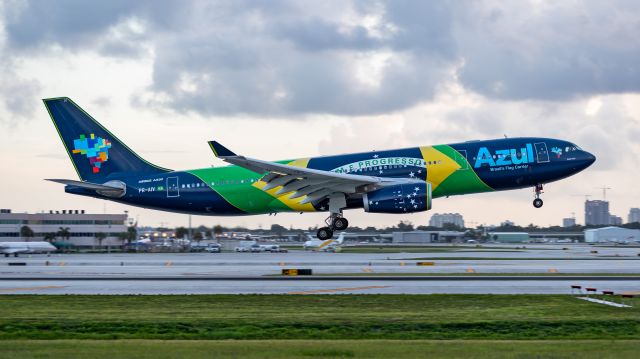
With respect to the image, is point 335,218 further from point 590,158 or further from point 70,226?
point 70,226

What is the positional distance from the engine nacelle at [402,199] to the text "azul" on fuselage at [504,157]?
137 inches

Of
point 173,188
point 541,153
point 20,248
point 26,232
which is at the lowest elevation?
point 20,248

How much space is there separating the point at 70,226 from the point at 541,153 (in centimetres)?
11607

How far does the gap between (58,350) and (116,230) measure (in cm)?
13326

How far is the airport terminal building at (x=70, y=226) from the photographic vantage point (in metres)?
143

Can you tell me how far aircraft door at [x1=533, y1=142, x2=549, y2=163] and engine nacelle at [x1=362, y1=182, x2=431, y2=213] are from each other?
667cm

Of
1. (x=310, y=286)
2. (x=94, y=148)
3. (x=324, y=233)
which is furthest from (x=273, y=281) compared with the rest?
(x=94, y=148)

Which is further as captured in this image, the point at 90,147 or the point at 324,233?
the point at 90,147

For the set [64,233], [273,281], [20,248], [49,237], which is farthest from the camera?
[64,233]

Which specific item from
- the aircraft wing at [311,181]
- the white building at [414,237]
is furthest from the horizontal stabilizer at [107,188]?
the white building at [414,237]

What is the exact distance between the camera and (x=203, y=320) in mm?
26062

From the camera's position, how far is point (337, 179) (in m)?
48.6

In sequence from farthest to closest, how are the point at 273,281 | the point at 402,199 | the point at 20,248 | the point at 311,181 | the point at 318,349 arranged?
the point at 20,248 < the point at 311,181 < the point at 402,199 < the point at 273,281 < the point at 318,349

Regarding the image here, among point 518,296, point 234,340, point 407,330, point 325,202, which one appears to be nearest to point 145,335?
point 234,340
